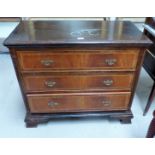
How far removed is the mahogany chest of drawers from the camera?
44.3 inches

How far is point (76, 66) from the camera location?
1209 millimetres

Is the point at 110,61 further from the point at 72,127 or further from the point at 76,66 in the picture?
the point at 72,127

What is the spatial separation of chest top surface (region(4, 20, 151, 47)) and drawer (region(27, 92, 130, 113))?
0.43m

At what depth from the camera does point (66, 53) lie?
45.3 inches

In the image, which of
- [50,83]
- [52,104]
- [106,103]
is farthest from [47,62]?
[106,103]

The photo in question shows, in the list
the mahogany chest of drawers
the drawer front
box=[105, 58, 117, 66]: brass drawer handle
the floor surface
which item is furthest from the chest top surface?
the floor surface

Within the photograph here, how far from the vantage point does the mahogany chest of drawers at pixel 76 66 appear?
44.3 inches

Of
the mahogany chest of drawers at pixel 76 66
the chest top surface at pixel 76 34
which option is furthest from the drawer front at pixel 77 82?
the chest top surface at pixel 76 34

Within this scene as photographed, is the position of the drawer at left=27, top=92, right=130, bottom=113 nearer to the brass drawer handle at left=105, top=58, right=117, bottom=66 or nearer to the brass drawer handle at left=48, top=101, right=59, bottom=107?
the brass drawer handle at left=48, top=101, right=59, bottom=107

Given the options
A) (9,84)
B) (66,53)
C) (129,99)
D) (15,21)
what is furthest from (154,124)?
(15,21)

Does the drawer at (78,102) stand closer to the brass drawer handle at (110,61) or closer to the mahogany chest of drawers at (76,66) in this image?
the mahogany chest of drawers at (76,66)

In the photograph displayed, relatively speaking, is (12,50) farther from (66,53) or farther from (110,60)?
(110,60)

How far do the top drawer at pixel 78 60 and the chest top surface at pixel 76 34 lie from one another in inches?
2.6
